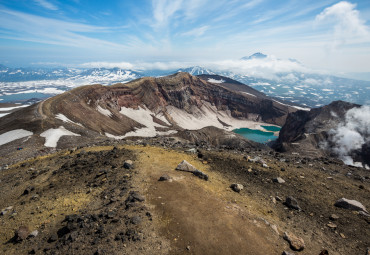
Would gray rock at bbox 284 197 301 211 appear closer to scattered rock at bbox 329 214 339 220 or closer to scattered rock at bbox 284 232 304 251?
scattered rock at bbox 329 214 339 220

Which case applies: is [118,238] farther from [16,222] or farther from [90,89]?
[90,89]

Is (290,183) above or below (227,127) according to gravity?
above

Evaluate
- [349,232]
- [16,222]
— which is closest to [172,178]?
Answer: [16,222]

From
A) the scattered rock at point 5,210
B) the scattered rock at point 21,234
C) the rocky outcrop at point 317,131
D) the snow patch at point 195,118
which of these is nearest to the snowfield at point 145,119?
the snow patch at point 195,118

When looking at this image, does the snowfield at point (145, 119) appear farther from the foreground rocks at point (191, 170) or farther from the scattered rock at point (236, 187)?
the scattered rock at point (236, 187)

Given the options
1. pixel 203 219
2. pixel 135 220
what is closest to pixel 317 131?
pixel 203 219

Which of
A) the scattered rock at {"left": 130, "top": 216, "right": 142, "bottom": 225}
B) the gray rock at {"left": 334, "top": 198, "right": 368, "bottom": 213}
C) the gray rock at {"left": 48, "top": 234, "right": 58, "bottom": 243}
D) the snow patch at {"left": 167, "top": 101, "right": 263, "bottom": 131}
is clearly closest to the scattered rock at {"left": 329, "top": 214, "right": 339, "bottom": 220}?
the gray rock at {"left": 334, "top": 198, "right": 368, "bottom": 213}

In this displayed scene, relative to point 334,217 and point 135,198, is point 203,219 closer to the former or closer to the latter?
point 135,198
